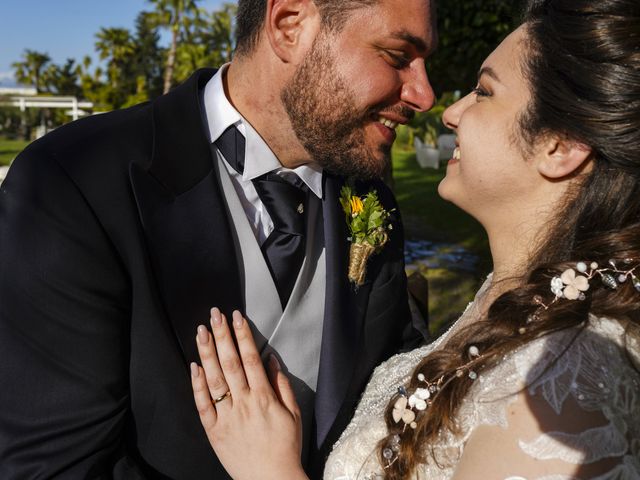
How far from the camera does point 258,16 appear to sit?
8.59ft

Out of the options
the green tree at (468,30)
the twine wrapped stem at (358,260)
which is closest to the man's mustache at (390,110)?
the twine wrapped stem at (358,260)

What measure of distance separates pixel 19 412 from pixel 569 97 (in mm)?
1874

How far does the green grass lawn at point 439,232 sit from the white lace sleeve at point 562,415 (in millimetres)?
1204

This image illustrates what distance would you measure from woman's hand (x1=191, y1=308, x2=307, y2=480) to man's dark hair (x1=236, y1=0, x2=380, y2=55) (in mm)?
1168

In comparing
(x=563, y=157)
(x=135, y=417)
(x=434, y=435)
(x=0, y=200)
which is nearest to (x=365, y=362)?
(x=434, y=435)

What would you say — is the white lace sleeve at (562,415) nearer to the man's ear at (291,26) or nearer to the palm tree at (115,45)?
the man's ear at (291,26)

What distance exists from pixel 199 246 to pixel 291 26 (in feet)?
3.11

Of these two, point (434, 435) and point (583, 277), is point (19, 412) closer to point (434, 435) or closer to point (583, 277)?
point (434, 435)

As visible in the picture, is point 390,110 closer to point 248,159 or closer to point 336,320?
point 248,159

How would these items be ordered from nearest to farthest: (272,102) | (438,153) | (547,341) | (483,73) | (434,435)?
(547,341), (434,435), (483,73), (272,102), (438,153)

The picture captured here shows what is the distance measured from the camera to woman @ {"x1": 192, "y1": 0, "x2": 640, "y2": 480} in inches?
64.6

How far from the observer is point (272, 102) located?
254cm

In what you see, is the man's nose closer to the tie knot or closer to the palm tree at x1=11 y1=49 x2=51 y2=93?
the tie knot

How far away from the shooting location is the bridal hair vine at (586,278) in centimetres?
190
